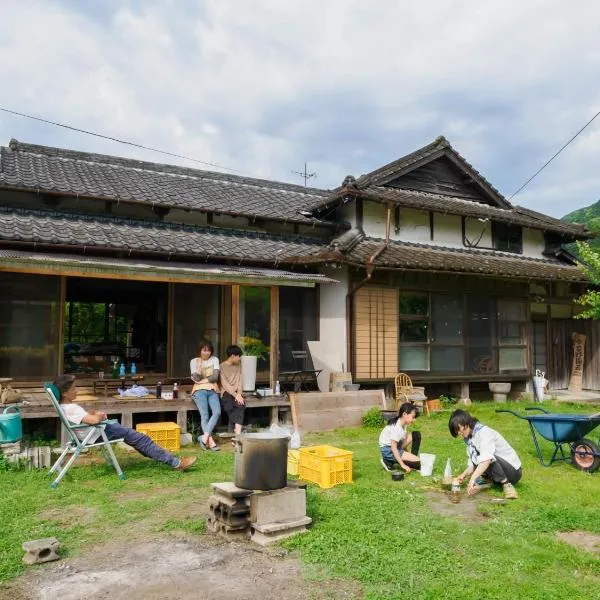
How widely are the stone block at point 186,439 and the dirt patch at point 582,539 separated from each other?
530 centimetres

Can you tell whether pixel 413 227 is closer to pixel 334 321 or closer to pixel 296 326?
pixel 334 321

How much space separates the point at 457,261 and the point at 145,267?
22.4 feet

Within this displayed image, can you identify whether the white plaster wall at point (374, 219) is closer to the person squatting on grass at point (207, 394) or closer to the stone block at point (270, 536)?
the person squatting on grass at point (207, 394)

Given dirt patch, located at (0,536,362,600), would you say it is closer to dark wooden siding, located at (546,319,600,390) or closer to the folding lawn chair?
the folding lawn chair

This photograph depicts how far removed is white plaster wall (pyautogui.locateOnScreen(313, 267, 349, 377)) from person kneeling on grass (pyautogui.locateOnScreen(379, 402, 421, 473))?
4283mm

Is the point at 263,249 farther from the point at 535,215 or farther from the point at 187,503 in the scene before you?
the point at 535,215

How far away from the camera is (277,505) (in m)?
4.52

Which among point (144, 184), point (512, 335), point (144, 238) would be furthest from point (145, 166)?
point (512, 335)

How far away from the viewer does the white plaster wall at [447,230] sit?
13.1 m

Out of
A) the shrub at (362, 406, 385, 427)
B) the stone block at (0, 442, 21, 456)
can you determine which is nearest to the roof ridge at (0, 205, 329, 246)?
the shrub at (362, 406, 385, 427)

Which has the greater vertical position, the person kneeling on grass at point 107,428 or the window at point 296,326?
the window at point 296,326

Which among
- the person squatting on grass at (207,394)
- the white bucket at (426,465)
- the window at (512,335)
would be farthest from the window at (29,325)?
the window at (512,335)

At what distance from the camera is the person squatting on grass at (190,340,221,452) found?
8094mm

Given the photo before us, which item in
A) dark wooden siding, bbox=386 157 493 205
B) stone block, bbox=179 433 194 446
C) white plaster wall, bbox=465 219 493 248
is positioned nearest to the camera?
stone block, bbox=179 433 194 446
